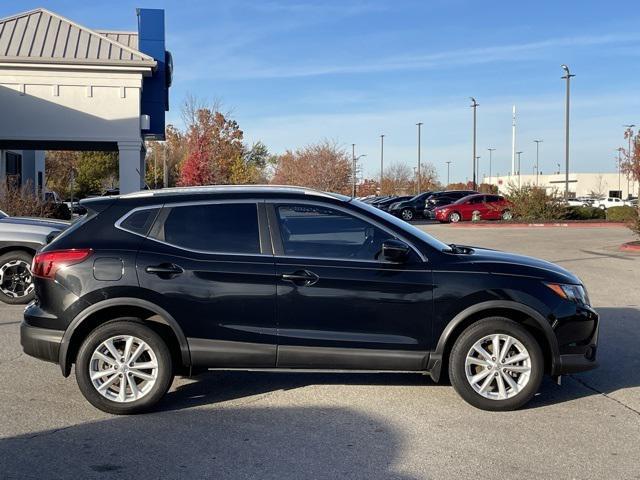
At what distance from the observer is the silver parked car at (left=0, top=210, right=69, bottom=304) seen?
35.3 ft

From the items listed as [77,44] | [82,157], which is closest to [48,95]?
[77,44]

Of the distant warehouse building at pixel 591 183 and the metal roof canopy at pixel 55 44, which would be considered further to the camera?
the distant warehouse building at pixel 591 183

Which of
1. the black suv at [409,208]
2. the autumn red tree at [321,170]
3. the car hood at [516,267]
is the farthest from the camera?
the autumn red tree at [321,170]

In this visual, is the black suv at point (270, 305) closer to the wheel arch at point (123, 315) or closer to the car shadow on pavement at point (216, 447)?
the wheel arch at point (123, 315)

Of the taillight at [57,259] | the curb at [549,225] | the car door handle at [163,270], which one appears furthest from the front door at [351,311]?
the curb at [549,225]

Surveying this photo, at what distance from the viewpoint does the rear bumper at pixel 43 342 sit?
19.0 feet

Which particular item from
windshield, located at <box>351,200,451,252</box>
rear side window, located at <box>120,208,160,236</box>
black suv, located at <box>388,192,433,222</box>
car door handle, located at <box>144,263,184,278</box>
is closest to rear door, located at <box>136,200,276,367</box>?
car door handle, located at <box>144,263,184,278</box>

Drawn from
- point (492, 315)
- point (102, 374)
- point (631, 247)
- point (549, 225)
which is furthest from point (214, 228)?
point (549, 225)

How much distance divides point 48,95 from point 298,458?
25442mm

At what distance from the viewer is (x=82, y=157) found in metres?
68.3

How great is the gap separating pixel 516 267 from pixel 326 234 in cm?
162

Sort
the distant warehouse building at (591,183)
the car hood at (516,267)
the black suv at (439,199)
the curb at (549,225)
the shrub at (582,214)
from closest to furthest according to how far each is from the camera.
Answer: the car hood at (516,267), the curb at (549,225), the shrub at (582,214), the black suv at (439,199), the distant warehouse building at (591,183)

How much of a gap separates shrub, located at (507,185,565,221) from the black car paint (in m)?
32.2

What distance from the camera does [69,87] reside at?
27.2 metres
